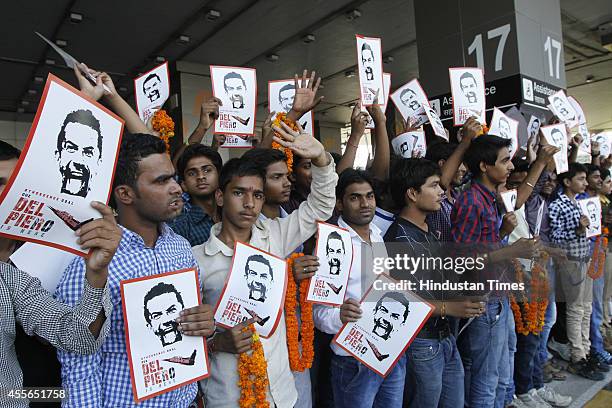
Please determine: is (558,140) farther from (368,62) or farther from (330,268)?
(330,268)

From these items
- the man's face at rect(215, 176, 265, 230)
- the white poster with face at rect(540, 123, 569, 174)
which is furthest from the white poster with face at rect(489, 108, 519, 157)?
the man's face at rect(215, 176, 265, 230)

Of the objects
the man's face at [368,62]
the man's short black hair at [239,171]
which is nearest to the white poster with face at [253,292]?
the man's short black hair at [239,171]

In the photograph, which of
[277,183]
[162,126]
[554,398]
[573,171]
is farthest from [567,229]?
[162,126]

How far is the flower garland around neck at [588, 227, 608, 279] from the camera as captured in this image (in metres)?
3.76

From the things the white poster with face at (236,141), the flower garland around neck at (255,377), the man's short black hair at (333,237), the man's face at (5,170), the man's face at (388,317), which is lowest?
the flower garland around neck at (255,377)

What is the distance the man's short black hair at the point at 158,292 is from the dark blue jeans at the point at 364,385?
950 millimetres

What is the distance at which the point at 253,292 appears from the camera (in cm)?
154

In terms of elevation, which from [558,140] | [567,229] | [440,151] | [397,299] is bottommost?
[397,299]

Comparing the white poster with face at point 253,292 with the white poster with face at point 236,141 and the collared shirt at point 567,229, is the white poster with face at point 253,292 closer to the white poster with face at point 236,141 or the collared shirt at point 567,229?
the white poster with face at point 236,141

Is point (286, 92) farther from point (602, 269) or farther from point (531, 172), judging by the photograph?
point (602, 269)

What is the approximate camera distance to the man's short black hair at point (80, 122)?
1050 millimetres

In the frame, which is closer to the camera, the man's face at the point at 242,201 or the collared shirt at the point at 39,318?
the collared shirt at the point at 39,318

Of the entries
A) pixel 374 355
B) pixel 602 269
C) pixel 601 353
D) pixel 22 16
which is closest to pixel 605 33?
pixel 602 269

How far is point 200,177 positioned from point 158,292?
3.44 feet
